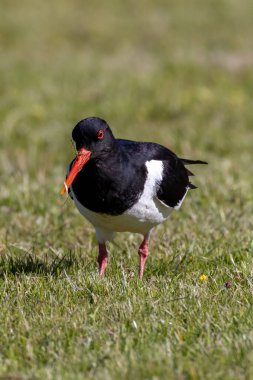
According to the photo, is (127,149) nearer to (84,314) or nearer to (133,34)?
(84,314)

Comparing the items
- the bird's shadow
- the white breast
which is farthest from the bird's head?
the bird's shadow

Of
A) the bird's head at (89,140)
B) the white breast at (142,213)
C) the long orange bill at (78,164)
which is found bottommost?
the white breast at (142,213)

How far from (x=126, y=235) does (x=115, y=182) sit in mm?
1929

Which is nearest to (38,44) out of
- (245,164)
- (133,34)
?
(133,34)

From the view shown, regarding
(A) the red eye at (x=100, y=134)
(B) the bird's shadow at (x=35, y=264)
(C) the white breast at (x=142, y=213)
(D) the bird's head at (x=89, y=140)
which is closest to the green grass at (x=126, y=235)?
(B) the bird's shadow at (x=35, y=264)

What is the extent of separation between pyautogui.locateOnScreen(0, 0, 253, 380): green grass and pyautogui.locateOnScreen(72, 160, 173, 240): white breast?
35 cm

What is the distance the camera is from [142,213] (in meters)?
5.62

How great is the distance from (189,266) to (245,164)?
486 centimetres

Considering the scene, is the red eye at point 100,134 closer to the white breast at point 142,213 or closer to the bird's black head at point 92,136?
the bird's black head at point 92,136

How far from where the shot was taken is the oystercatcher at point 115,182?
5.35 m

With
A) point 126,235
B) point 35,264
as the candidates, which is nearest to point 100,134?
point 35,264

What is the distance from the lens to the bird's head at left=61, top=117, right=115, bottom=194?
5316 mm

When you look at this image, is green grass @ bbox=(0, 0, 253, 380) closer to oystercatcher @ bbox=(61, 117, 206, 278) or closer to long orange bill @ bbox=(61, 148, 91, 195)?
oystercatcher @ bbox=(61, 117, 206, 278)

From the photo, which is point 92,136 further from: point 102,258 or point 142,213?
point 102,258
